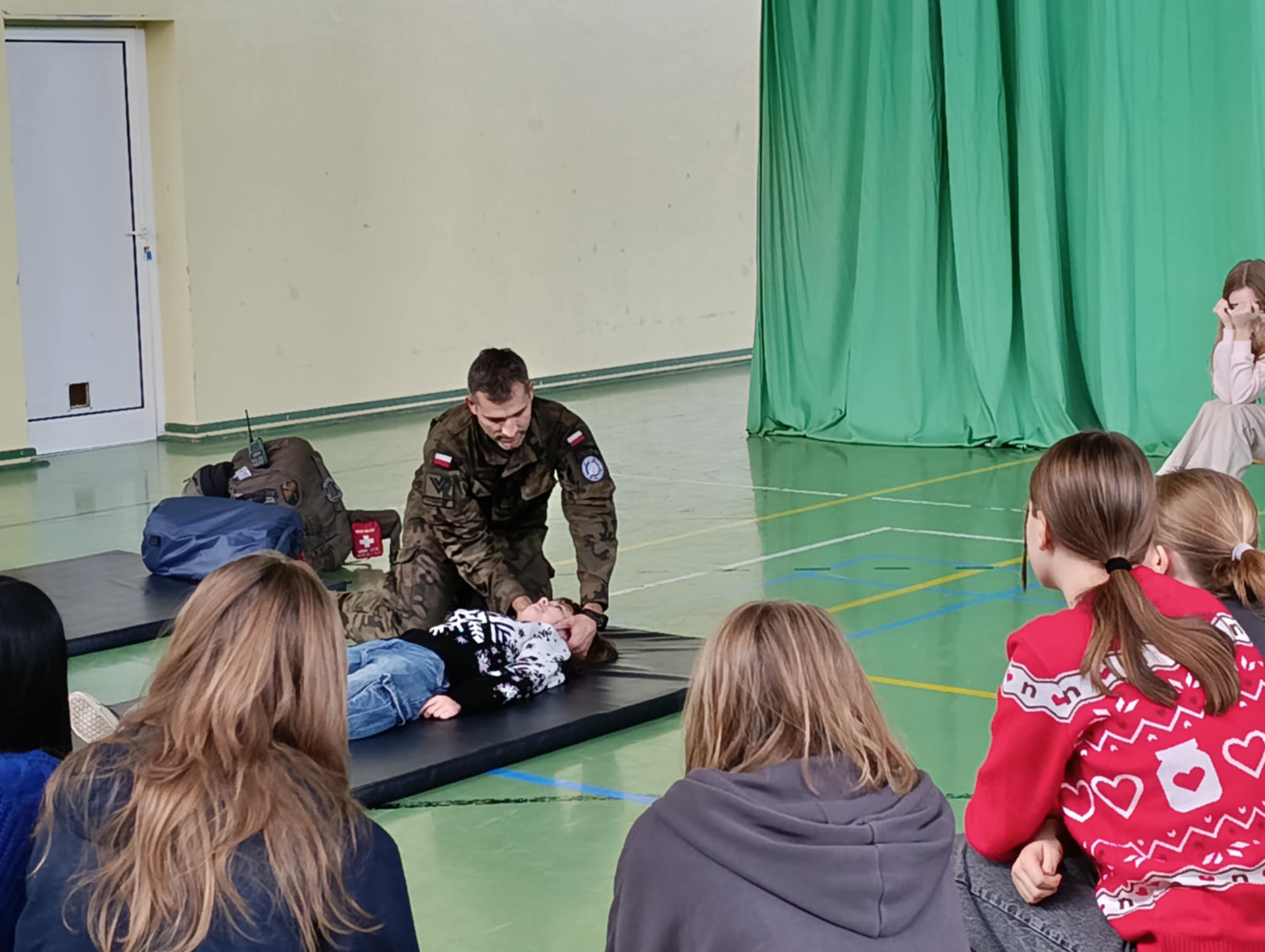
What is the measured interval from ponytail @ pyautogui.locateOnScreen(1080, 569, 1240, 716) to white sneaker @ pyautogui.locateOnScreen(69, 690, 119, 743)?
1816 mm

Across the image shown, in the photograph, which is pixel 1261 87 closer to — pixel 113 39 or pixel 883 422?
pixel 883 422

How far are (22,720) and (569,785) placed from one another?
2.19 metres

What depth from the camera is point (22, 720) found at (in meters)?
2.25

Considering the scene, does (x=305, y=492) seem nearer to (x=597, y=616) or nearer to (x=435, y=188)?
(x=597, y=616)

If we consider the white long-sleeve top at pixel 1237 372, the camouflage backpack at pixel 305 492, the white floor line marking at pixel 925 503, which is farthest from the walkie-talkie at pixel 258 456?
the white long-sleeve top at pixel 1237 372

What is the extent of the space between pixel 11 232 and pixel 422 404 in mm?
3218

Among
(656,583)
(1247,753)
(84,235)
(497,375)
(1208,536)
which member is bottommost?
(656,583)

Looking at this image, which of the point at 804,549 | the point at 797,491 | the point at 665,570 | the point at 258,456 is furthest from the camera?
the point at 797,491

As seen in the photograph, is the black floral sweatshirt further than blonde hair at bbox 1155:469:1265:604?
Yes

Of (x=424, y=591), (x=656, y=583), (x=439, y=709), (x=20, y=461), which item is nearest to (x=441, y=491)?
(x=424, y=591)

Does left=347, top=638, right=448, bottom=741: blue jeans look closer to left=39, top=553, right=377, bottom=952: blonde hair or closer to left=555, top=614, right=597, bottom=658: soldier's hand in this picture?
left=555, top=614, right=597, bottom=658: soldier's hand

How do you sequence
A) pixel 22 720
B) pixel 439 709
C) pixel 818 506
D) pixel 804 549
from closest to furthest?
pixel 22 720 < pixel 439 709 < pixel 804 549 < pixel 818 506

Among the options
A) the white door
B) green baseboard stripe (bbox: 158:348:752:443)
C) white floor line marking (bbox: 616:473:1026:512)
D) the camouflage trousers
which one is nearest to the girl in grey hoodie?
the camouflage trousers

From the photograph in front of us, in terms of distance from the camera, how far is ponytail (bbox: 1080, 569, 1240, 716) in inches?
90.8
